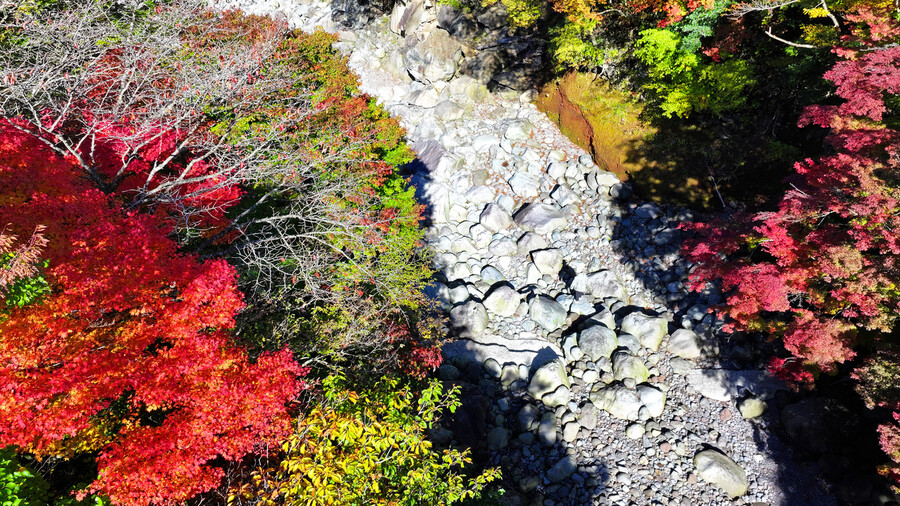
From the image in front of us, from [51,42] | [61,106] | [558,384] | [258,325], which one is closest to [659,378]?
[558,384]

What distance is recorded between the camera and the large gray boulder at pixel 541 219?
17.2m

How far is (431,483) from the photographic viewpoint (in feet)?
21.8

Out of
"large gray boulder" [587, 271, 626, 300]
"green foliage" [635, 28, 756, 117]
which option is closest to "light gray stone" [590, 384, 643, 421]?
"large gray boulder" [587, 271, 626, 300]

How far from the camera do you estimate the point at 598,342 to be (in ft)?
44.1

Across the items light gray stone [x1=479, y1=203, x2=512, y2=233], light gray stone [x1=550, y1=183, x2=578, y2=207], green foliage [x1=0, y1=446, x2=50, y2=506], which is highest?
green foliage [x1=0, y1=446, x2=50, y2=506]

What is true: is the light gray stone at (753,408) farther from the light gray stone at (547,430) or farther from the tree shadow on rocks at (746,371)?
the light gray stone at (547,430)

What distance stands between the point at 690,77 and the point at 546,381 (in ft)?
38.6

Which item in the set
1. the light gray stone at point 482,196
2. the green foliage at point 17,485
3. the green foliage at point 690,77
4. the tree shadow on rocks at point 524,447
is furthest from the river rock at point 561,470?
the green foliage at point 690,77

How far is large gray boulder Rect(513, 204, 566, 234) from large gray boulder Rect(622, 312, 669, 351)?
5.02 meters

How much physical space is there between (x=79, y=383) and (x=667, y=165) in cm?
1850

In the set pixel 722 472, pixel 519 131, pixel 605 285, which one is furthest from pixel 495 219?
pixel 722 472

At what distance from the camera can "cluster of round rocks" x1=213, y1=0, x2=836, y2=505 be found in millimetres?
11195

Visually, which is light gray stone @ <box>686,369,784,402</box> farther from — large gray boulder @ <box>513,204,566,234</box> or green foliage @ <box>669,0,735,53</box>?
green foliage @ <box>669,0,735,53</box>

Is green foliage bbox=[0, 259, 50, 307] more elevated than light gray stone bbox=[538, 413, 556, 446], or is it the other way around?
green foliage bbox=[0, 259, 50, 307]
